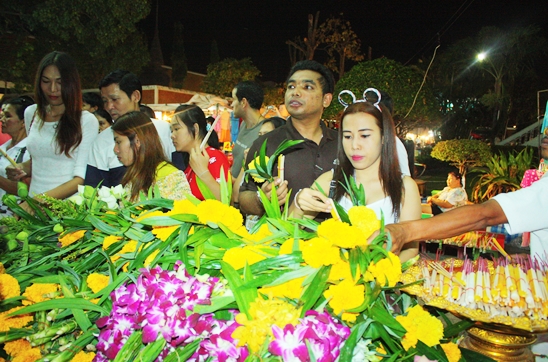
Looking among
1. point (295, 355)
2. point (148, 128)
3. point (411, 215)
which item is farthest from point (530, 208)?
point (148, 128)

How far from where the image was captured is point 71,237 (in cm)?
170

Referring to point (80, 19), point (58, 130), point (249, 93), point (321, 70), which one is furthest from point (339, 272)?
point (80, 19)

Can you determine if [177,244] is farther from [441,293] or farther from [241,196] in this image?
[241,196]

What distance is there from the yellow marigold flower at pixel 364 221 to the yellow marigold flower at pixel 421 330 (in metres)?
0.26

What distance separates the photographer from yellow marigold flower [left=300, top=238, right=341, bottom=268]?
45.6 inches

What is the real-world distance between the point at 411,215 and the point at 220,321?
120 centimetres

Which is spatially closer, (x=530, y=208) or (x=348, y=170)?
(x=530, y=208)

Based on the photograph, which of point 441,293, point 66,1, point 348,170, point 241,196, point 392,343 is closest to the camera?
point 392,343

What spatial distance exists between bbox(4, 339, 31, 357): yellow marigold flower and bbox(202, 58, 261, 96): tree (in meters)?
19.7

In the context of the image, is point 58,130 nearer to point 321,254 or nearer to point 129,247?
point 129,247

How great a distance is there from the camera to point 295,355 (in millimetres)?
1020

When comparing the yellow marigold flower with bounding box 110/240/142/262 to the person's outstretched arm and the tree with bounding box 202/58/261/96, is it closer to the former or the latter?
the person's outstretched arm

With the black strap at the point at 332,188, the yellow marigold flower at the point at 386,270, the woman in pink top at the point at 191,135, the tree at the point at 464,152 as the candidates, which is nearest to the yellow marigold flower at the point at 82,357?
the yellow marigold flower at the point at 386,270

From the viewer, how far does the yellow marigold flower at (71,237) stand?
1.69m
